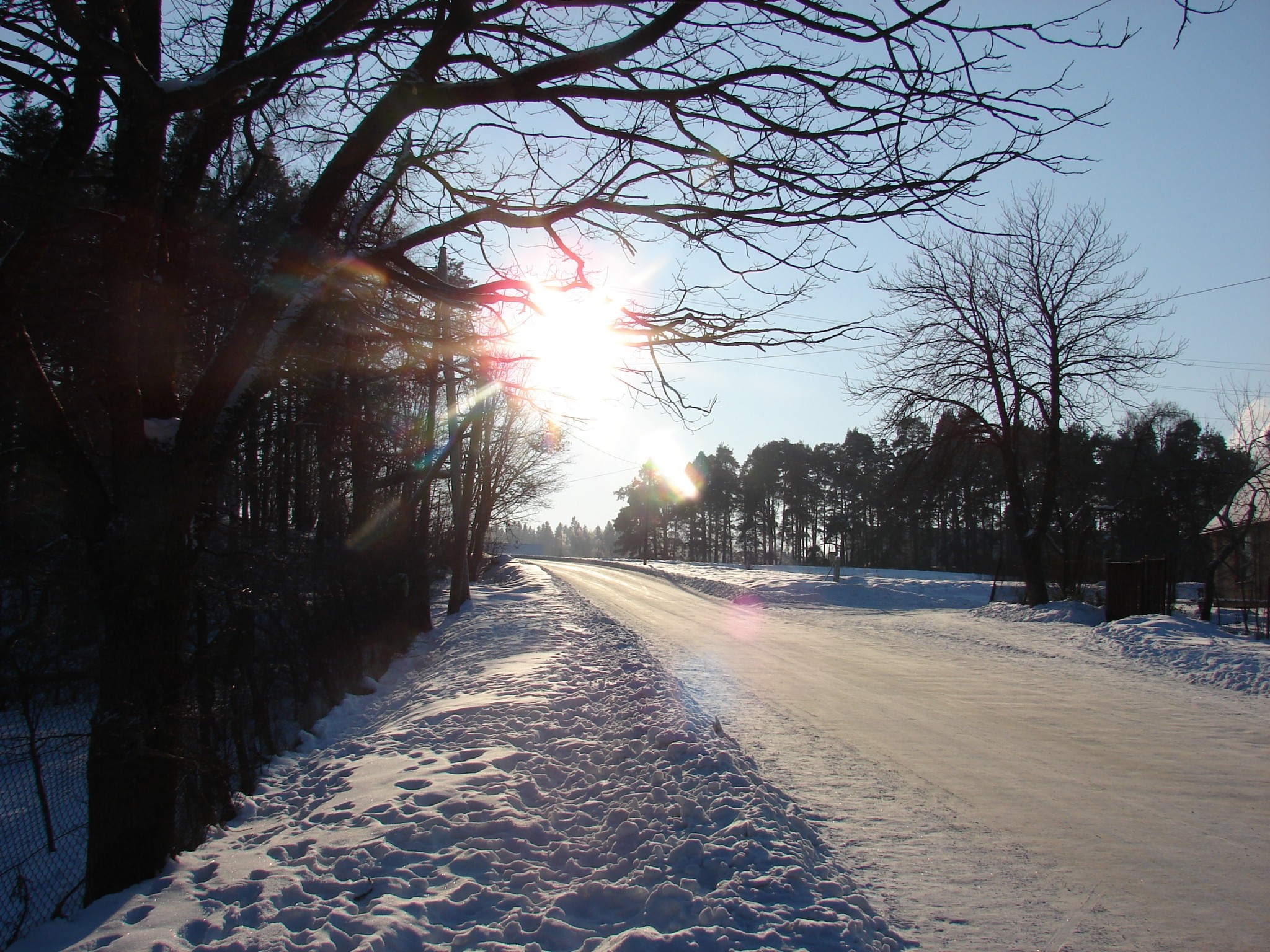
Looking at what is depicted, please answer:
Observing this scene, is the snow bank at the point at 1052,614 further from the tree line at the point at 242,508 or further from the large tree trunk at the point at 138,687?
the large tree trunk at the point at 138,687

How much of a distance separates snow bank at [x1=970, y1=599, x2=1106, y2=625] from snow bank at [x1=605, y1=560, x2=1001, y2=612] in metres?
3.30

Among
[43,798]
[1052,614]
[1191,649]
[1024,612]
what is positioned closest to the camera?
[43,798]

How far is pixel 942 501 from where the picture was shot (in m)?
32.5

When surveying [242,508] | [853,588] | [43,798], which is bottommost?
[43,798]

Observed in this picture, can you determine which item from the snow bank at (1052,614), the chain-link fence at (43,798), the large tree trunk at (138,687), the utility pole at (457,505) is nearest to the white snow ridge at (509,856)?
the large tree trunk at (138,687)

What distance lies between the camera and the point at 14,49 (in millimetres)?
3160

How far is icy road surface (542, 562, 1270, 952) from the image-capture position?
3607 mm

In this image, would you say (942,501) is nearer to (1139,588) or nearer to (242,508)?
(1139,588)

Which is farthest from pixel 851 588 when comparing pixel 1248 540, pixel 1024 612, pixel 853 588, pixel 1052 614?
pixel 1248 540

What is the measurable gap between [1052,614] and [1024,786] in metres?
13.9

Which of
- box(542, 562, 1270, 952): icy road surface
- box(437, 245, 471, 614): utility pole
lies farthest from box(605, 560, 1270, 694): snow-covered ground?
box(437, 245, 471, 614): utility pole

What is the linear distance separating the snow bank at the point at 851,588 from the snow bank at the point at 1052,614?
3300 mm

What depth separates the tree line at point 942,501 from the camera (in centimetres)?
2314

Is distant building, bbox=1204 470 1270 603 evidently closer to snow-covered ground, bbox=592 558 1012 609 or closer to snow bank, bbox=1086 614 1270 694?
snow-covered ground, bbox=592 558 1012 609
